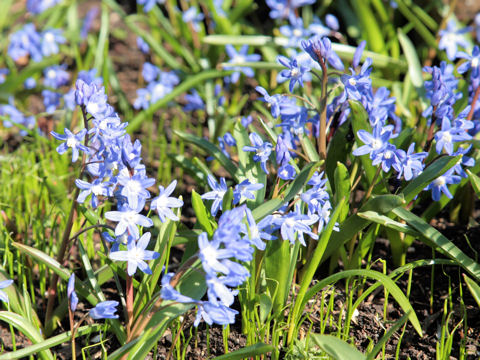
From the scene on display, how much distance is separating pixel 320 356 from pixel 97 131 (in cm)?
118

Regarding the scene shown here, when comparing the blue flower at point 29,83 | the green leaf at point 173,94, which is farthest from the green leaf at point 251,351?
the blue flower at point 29,83

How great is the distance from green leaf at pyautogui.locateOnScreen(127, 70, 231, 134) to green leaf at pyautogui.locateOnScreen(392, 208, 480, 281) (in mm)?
1793

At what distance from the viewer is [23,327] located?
1982mm

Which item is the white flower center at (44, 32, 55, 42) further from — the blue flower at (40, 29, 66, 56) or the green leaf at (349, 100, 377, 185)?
the green leaf at (349, 100, 377, 185)

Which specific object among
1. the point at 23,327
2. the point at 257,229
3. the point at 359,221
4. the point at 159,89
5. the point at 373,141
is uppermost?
the point at 159,89

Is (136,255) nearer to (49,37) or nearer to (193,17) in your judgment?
(193,17)

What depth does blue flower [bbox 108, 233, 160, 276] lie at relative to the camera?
1.91m

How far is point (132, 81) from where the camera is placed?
4758 millimetres

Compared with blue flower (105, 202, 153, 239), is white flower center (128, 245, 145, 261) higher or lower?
lower

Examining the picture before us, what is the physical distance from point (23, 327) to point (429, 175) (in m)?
1.66

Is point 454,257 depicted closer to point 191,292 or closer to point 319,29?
point 191,292

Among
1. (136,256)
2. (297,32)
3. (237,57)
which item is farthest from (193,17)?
(136,256)

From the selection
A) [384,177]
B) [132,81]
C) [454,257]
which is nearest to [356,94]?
[384,177]

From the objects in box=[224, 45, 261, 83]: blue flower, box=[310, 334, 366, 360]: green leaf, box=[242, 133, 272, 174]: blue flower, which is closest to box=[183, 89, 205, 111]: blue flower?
box=[224, 45, 261, 83]: blue flower
